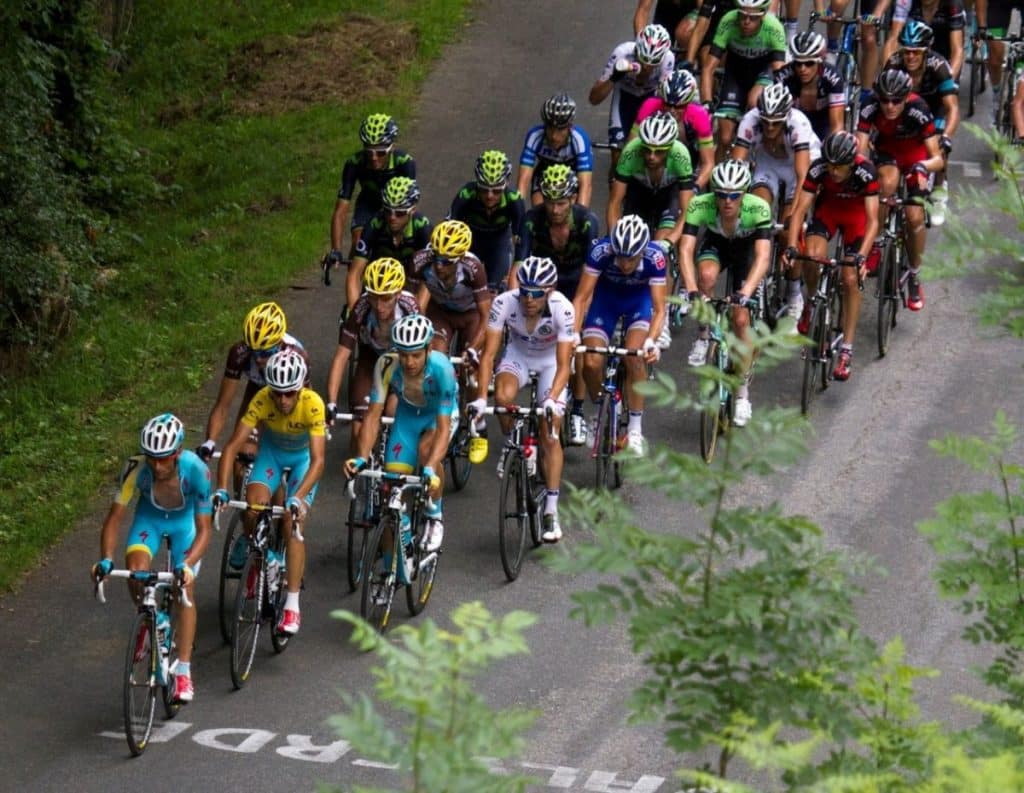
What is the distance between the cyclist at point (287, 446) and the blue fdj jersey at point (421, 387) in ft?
2.14

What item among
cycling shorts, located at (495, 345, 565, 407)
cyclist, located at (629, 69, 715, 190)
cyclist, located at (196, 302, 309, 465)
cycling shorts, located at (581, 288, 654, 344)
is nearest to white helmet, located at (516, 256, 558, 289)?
cycling shorts, located at (495, 345, 565, 407)

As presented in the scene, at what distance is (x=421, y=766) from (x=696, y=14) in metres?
17.0

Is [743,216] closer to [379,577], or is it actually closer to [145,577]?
[379,577]

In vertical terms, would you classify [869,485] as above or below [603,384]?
below

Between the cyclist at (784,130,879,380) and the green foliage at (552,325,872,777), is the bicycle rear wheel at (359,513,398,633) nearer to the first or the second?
the cyclist at (784,130,879,380)

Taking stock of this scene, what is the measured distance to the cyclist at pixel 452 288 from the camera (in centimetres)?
1377

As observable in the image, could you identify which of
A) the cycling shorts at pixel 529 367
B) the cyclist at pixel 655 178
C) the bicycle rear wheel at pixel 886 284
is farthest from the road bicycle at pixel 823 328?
the cycling shorts at pixel 529 367

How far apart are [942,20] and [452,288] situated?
817cm

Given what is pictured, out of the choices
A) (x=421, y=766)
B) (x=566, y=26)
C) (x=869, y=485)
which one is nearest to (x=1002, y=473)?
(x=421, y=766)

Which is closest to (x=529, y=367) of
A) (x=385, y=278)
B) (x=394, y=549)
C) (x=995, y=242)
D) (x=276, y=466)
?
(x=385, y=278)

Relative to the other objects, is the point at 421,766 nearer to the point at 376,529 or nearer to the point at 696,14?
the point at 376,529

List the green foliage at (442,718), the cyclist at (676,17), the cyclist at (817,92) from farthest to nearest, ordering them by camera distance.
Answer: the cyclist at (676,17), the cyclist at (817,92), the green foliage at (442,718)

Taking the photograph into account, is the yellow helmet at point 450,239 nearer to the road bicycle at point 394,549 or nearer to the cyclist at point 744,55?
A: the road bicycle at point 394,549

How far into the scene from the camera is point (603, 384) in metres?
13.9
